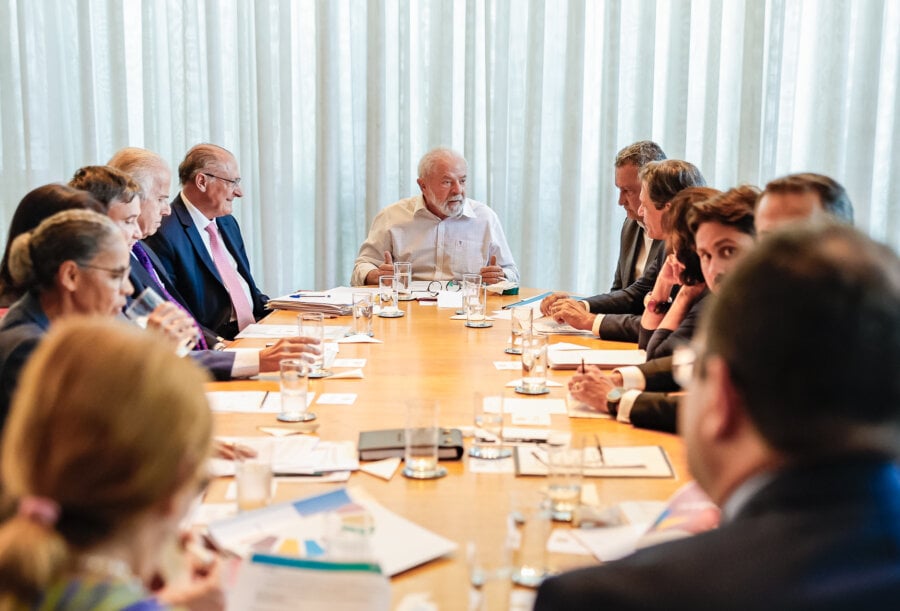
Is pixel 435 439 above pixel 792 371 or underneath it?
underneath

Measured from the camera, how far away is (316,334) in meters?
3.02

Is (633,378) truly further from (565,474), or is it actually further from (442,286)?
(442,286)

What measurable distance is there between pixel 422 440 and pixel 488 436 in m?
0.24

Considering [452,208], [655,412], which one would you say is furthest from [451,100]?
[655,412]

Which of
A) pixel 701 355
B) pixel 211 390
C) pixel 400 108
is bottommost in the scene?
pixel 211 390

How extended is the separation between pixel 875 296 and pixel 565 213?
15.3 feet

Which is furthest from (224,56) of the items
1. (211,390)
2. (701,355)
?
(701,355)

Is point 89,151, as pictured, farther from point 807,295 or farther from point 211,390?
point 807,295

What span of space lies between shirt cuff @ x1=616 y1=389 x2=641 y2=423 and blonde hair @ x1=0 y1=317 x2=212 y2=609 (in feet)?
4.97

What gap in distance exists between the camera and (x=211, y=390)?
8.86 ft

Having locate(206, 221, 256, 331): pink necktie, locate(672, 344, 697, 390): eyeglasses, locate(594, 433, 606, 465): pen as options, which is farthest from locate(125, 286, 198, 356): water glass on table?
locate(206, 221, 256, 331): pink necktie

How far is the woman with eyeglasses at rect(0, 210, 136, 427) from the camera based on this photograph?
7.07 feet

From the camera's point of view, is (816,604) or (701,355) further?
(701,355)

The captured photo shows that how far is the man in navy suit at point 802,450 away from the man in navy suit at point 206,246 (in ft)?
10.9
